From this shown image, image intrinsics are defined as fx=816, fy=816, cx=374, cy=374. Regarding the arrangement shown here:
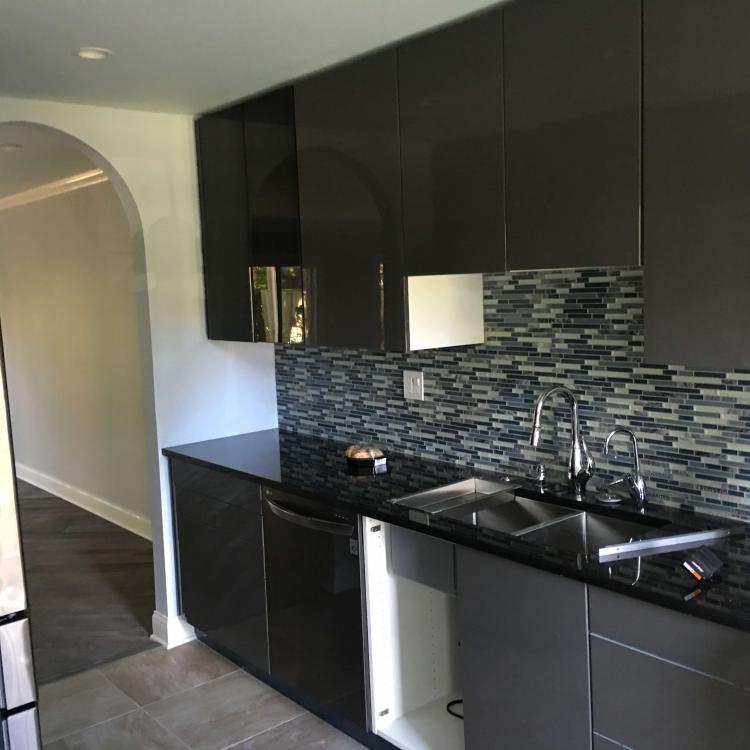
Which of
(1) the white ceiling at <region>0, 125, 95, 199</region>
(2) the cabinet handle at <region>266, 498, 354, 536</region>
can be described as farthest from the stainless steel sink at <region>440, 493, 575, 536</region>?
(1) the white ceiling at <region>0, 125, 95, 199</region>

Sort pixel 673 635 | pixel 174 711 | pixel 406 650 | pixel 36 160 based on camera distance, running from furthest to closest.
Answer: pixel 36 160
pixel 174 711
pixel 406 650
pixel 673 635

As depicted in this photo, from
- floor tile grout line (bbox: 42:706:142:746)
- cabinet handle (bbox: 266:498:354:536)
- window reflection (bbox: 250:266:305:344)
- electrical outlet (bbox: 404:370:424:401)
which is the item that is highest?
window reflection (bbox: 250:266:305:344)

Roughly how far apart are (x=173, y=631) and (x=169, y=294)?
1.46 metres

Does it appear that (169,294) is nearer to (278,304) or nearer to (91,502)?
(278,304)

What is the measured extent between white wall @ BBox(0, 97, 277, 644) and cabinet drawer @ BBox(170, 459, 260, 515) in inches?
4.8

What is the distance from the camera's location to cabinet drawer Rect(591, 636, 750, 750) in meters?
1.65

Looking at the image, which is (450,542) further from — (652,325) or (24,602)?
(24,602)

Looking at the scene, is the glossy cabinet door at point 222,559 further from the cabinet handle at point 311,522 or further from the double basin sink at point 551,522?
the double basin sink at point 551,522

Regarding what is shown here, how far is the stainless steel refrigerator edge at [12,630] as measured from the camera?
164 cm

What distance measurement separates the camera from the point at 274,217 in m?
3.18

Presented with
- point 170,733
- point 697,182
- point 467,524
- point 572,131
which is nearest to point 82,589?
point 170,733

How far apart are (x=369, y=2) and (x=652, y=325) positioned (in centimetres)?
112

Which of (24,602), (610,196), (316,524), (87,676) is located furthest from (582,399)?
(87,676)

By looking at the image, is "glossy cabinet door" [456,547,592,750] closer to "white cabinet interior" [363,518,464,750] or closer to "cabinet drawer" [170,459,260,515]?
"white cabinet interior" [363,518,464,750]
